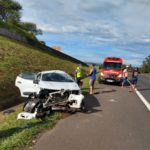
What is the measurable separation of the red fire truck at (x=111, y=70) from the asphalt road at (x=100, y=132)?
1621 cm

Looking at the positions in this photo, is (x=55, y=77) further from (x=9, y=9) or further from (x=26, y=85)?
(x=9, y=9)

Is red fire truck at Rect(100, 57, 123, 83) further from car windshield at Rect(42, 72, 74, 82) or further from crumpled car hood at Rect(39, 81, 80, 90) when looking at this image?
crumpled car hood at Rect(39, 81, 80, 90)

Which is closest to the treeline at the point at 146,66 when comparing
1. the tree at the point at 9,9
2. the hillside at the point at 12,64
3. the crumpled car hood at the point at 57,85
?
the tree at the point at 9,9

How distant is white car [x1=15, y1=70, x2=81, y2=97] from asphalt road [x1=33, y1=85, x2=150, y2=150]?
4.20 feet

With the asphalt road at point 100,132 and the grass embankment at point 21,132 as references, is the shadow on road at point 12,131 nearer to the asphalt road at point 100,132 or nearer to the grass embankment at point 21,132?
the grass embankment at point 21,132

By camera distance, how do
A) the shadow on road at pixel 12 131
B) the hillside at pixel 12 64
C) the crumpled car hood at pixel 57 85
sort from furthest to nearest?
the hillside at pixel 12 64
the crumpled car hood at pixel 57 85
the shadow on road at pixel 12 131

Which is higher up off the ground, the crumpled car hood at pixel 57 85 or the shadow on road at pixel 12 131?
the crumpled car hood at pixel 57 85

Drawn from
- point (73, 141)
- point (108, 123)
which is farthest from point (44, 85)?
point (73, 141)

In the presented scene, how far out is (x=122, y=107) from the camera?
47.9 ft

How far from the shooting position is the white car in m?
13.0

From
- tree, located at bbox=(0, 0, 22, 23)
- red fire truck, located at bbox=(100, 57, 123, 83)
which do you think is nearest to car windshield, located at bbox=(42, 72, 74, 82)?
red fire truck, located at bbox=(100, 57, 123, 83)

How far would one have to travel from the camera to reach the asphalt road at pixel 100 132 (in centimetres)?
785

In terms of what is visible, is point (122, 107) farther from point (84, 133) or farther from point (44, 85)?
point (84, 133)

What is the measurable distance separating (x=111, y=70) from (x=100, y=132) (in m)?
20.9
